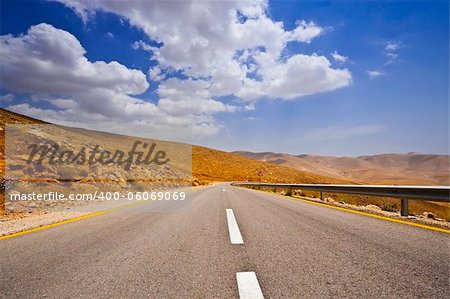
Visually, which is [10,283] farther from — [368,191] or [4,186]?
[4,186]

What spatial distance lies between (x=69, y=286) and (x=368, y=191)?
9.94 metres

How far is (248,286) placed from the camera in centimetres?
263

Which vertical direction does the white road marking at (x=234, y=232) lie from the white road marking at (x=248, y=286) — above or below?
below

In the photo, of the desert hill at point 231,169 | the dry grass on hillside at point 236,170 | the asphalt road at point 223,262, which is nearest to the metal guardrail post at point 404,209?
the asphalt road at point 223,262

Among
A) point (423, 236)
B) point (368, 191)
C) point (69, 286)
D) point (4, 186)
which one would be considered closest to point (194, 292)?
point (69, 286)

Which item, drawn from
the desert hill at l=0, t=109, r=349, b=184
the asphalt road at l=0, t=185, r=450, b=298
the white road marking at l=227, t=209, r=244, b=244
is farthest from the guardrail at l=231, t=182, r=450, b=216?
the desert hill at l=0, t=109, r=349, b=184

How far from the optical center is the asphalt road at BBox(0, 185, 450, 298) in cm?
262

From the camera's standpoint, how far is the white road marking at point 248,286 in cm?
242

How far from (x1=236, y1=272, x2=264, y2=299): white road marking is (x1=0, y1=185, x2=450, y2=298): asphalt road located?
57mm

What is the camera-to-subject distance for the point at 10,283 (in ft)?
9.59

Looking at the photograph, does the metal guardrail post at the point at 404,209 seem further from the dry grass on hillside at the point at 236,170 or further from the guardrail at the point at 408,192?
the dry grass on hillside at the point at 236,170

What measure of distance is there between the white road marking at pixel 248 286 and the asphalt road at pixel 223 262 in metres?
0.06

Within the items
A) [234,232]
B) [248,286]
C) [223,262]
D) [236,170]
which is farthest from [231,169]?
[248,286]

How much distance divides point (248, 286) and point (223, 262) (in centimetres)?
→ 84
